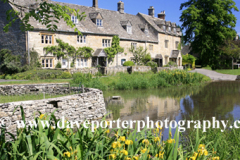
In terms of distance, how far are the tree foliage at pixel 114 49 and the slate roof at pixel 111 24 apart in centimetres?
92

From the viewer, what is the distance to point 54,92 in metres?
15.2

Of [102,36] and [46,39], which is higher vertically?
[102,36]

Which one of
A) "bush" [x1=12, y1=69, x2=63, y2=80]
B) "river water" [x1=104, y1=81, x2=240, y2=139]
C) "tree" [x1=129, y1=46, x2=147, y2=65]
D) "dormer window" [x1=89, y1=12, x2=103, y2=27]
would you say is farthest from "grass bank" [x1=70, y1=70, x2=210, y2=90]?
"dormer window" [x1=89, y1=12, x2=103, y2=27]

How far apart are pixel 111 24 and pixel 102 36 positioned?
4006 mm

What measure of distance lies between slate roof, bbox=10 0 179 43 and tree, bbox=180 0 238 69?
602 cm

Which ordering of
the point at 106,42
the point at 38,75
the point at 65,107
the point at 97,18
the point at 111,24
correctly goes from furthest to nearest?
the point at 111,24
the point at 106,42
the point at 97,18
the point at 38,75
the point at 65,107

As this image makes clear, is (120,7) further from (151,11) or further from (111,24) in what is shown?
(151,11)

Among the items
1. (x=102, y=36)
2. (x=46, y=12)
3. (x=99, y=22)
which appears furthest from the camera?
(x=99, y=22)

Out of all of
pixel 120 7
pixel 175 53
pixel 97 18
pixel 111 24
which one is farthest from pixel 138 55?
pixel 175 53

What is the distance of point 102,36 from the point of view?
1377 inches

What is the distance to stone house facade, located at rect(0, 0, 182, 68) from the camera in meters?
28.5

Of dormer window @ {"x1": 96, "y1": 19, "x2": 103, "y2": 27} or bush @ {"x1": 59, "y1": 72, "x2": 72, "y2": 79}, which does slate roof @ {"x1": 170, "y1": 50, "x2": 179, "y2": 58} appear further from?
bush @ {"x1": 59, "y1": 72, "x2": 72, "y2": 79}

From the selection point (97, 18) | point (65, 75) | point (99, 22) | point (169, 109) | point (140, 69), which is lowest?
point (169, 109)

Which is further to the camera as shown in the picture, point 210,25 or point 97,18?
point 210,25
